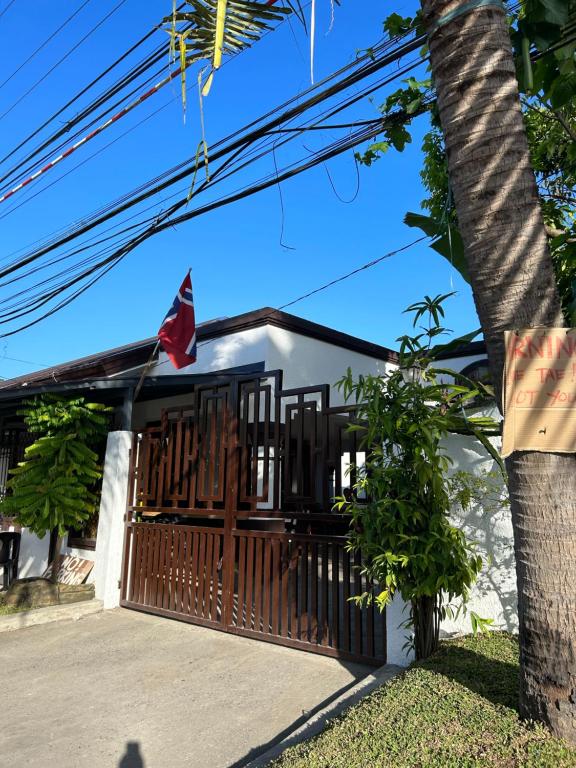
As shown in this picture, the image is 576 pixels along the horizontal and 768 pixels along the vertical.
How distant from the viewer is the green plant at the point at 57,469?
24.7ft

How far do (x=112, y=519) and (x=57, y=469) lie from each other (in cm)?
110

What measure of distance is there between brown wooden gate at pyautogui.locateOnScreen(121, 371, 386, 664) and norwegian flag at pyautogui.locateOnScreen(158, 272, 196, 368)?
5.10 feet

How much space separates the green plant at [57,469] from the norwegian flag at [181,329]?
1.31 metres

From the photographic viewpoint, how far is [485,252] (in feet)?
8.92

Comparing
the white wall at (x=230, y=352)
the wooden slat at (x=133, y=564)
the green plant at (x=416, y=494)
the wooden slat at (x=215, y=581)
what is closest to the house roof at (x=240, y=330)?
the white wall at (x=230, y=352)

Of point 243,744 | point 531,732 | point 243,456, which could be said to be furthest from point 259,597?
point 531,732

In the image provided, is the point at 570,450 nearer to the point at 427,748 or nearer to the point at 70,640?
the point at 427,748

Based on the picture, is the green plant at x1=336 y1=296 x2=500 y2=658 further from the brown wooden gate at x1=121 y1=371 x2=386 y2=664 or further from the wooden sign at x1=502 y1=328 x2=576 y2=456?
the wooden sign at x1=502 y1=328 x2=576 y2=456

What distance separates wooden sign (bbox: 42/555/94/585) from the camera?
8.43 meters

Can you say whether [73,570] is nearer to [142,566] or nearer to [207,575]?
[142,566]

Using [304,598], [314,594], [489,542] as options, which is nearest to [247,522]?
[304,598]

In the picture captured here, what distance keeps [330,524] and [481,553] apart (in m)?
1.38

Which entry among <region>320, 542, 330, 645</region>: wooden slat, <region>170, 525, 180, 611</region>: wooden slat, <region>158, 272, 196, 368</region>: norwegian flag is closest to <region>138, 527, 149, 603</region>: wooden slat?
<region>170, 525, 180, 611</region>: wooden slat

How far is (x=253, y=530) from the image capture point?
6199 millimetres
